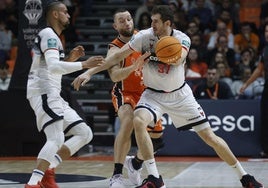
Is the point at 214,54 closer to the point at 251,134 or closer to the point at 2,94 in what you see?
the point at 251,134

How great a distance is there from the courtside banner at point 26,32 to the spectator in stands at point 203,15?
527cm

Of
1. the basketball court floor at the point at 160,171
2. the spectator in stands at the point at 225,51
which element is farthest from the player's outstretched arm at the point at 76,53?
the spectator in stands at the point at 225,51

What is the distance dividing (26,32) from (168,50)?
227 inches

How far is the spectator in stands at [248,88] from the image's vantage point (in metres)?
15.0

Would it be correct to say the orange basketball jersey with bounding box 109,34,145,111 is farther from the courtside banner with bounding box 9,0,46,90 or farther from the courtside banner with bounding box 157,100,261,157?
the courtside banner with bounding box 157,100,261,157

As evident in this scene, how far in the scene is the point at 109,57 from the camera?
926 cm

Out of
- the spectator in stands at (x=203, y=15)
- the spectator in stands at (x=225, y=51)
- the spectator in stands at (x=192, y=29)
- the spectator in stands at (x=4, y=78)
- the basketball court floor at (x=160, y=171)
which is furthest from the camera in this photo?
the spectator in stands at (x=203, y=15)

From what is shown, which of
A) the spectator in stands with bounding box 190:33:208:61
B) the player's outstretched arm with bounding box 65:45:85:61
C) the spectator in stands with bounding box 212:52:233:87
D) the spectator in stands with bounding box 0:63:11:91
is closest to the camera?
the player's outstretched arm with bounding box 65:45:85:61

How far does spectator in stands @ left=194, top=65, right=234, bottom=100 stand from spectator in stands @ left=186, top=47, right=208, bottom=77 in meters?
1.33

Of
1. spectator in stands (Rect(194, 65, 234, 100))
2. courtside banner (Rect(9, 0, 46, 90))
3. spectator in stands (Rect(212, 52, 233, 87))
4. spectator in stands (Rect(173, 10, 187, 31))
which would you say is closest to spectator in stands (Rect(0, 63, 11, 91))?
courtside banner (Rect(9, 0, 46, 90))

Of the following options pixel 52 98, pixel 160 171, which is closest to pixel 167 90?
pixel 52 98

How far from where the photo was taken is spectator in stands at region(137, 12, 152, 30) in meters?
17.3

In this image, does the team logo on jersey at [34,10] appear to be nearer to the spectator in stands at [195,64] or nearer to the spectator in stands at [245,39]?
the spectator in stands at [195,64]

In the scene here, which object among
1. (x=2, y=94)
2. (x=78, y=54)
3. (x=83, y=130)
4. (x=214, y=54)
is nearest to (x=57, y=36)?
(x=78, y=54)
